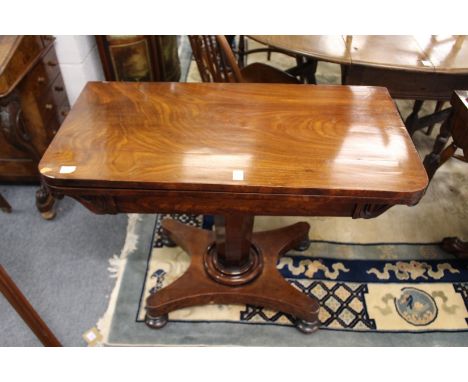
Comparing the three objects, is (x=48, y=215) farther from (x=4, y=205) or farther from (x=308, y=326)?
(x=308, y=326)

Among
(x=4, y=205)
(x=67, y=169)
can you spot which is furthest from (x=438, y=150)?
(x=4, y=205)

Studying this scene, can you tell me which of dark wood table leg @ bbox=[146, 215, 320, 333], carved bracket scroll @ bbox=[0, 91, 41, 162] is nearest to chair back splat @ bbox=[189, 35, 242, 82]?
dark wood table leg @ bbox=[146, 215, 320, 333]

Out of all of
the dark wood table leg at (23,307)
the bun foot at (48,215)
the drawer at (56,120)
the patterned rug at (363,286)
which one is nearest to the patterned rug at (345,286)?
the patterned rug at (363,286)

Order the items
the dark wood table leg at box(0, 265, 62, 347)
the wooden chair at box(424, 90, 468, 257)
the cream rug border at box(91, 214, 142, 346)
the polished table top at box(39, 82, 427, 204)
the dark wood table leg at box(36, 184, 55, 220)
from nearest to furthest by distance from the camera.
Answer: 1. the polished table top at box(39, 82, 427, 204)
2. the dark wood table leg at box(0, 265, 62, 347)
3. the wooden chair at box(424, 90, 468, 257)
4. the cream rug border at box(91, 214, 142, 346)
5. the dark wood table leg at box(36, 184, 55, 220)

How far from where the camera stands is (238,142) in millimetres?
919

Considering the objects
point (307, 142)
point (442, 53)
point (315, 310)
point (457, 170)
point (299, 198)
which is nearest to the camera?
point (299, 198)

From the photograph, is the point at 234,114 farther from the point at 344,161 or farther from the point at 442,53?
the point at 442,53

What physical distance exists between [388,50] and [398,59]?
8cm

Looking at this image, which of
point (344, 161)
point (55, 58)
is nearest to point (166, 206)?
point (344, 161)

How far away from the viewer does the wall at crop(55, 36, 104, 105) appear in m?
1.67

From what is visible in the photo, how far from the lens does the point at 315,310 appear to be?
1.30m

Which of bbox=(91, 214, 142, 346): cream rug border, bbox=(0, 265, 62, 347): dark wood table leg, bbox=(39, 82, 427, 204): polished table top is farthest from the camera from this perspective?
bbox=(91, 214, 142, 346): cream rug border

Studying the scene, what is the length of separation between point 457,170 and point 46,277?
220cm

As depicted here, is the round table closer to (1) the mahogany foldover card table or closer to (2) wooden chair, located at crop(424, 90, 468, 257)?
(2) wooden chair, located at crop(424, 90, 468, 257)
